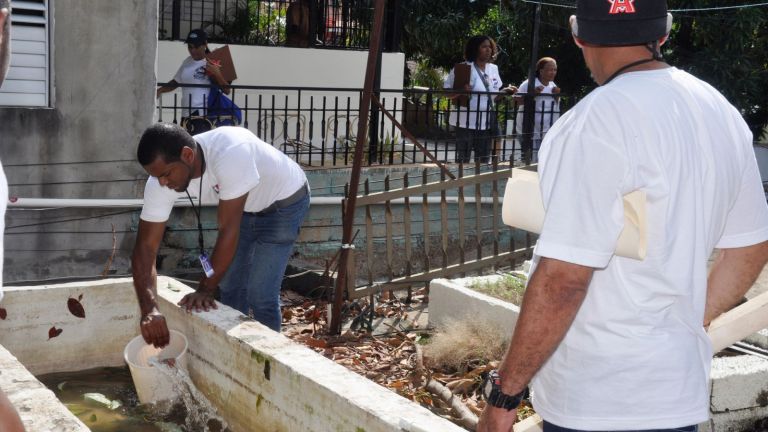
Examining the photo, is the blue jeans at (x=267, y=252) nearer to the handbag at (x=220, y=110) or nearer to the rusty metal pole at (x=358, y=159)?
the rusty metal pole at (x=358, y=159)

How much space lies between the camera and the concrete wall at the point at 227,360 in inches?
154

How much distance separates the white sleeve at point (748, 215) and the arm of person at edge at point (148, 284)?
3177 mm

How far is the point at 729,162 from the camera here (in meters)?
2.39

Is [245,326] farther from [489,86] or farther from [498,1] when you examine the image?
[498,1]

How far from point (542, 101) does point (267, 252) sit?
6.64 metres

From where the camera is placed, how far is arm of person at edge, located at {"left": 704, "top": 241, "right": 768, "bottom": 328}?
266 cm

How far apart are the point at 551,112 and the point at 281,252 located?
6409 mm

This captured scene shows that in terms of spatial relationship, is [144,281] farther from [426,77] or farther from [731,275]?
[426,77]

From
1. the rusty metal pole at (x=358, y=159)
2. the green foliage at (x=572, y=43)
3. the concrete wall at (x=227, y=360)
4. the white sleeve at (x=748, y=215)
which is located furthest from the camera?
the green foliage at (x=572, y=43)

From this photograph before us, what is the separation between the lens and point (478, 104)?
35.2 feet

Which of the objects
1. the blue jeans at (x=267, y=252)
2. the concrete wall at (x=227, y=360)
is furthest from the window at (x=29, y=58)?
the blue jeans at (x=267, y=252)

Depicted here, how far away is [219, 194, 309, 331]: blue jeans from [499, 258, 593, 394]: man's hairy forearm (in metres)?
3.42

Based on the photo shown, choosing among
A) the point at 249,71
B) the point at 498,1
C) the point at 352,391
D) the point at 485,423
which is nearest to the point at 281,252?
A: the point at 352,391

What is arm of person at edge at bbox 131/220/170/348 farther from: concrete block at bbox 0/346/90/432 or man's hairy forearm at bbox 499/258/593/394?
man's hairy forearm at bbox 499/258/593/394
